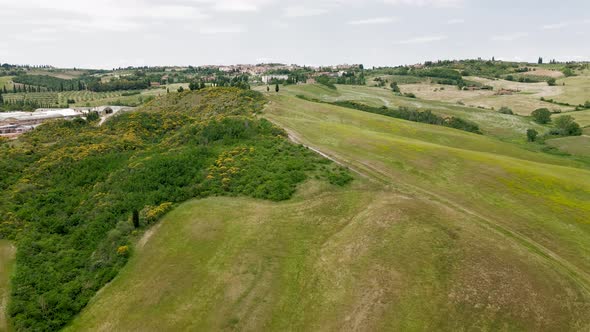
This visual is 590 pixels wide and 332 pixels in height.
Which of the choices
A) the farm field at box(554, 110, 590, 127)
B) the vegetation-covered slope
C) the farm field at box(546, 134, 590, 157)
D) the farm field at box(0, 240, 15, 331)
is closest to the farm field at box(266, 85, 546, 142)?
the farm field at box(546, 134, 590, 157)

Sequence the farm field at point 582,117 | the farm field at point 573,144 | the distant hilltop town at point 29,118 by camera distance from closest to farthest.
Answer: the farm field at point 573,144 < the distant hilltop town at point 29,118 < the farm field at point 582,117

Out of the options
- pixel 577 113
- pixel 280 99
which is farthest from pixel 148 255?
pixel 577 113

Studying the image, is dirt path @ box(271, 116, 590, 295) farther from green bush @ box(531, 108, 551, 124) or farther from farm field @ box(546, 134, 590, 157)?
green bush @ box(531, 108, 551, 124)

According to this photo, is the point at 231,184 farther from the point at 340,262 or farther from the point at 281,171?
the point at 340,262

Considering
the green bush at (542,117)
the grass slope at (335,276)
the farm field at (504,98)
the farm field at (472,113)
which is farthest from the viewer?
the farm field at (504,98)

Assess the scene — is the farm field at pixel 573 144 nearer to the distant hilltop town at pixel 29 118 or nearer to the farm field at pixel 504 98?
the farm field at pixel 504 98

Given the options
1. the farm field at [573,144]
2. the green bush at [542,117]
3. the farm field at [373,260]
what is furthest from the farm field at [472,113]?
the farm field at [373,260]
